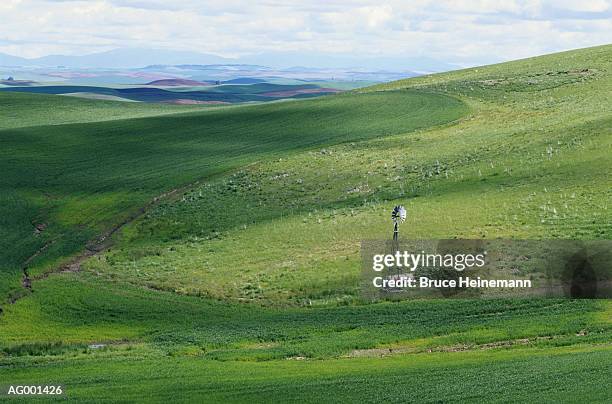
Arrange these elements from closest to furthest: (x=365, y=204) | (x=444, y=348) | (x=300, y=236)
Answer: (x=444, y=348), (x=300, y=236), (x=365, y=204)

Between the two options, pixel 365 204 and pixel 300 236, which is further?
pixel 365 204

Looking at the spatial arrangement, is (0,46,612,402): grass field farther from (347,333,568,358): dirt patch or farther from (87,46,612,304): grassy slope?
(87,46,612,304): grassy slope

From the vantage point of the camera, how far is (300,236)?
52156mm

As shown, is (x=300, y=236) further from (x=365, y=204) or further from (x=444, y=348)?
(x=444, y=348)

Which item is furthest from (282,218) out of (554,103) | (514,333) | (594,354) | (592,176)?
(554,103)

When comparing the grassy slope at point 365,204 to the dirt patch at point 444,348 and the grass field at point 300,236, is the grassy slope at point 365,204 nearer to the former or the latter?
the grass field at point 300,236

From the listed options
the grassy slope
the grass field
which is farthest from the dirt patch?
the grassy slope

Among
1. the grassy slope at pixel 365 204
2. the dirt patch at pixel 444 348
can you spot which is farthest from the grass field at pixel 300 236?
the grassy slope at pixel 365 204

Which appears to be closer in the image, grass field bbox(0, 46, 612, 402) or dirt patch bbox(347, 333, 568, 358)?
grass field bbox(0, 46, 612, 402)

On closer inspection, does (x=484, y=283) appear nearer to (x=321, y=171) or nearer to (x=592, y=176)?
(x=592, y=176)

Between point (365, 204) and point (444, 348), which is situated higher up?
point (365, 204)

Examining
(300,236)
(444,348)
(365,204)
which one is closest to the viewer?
(444,348)

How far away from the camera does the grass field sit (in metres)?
29.6

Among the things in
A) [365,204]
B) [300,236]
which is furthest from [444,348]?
[365,204]
